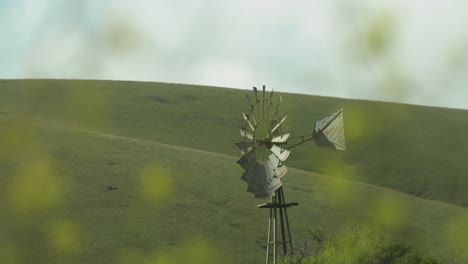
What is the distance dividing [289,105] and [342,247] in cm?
8318

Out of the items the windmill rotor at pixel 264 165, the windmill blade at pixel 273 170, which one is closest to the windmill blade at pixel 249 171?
the windmill rotor at pixel 264 165

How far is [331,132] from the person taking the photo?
3797 centimetres

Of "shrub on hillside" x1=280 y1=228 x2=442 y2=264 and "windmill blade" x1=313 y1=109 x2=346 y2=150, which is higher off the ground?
"windmill blade" x1=313 y1=109 x2=346 y2=150

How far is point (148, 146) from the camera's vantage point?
9631 cm

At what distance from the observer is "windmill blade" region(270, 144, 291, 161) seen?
1489 inches

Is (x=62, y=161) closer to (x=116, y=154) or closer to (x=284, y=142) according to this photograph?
(x=116, y=154)

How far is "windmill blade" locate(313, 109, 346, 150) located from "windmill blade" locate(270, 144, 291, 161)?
4.84ft

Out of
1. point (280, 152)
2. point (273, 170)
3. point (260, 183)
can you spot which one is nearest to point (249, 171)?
point (260, 183)

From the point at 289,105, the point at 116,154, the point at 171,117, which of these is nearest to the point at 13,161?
the point at 116,154

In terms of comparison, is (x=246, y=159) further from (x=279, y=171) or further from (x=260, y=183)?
(x=279, y=171)

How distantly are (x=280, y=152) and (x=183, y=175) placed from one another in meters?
48.5

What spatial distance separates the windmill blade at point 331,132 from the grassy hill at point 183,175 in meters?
29.8

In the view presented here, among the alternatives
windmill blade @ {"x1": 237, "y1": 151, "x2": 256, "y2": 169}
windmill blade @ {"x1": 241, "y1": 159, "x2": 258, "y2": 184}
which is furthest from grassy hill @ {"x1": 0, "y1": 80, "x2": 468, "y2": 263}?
windmill blade @ {"x1": 241, "y1": 159, "x2": 258, "y2": 184}

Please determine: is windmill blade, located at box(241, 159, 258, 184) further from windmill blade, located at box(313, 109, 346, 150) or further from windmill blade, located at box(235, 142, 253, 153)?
windmill blade, located at box(313, 109, 346, 150)
